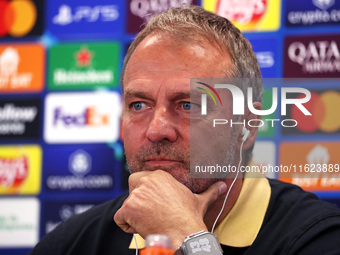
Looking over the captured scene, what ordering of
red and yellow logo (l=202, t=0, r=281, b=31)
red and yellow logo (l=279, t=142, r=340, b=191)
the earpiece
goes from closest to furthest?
the earpiece < red and yellow logo (l=279, t=142, r=340, b=191) < red and yellow logo (l=202, t=0, r=281, b=31)

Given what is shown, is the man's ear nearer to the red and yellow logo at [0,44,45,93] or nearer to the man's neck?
the man's neck

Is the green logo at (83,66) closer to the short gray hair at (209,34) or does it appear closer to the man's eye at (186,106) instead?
the short gray hair at (209,34)

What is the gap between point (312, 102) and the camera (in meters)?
2.46

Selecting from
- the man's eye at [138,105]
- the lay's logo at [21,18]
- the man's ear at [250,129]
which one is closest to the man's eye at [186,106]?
the man's eye at [138,105]

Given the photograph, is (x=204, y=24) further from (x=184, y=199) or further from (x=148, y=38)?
(x=184, y=199)

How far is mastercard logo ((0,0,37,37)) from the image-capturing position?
9.46 feet

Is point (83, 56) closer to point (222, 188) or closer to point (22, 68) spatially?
point (22, 68)

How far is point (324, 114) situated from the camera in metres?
2.44

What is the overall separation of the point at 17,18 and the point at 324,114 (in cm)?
168

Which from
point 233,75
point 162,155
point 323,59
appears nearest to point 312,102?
point 323,59

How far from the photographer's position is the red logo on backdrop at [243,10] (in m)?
2.57

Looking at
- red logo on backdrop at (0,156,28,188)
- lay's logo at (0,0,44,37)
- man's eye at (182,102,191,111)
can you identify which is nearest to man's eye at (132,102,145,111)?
man's eye at (182,102,191,111)

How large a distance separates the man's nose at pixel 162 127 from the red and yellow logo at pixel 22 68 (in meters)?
1.60

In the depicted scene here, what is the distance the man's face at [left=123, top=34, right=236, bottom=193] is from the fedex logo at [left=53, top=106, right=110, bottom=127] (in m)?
1.21
